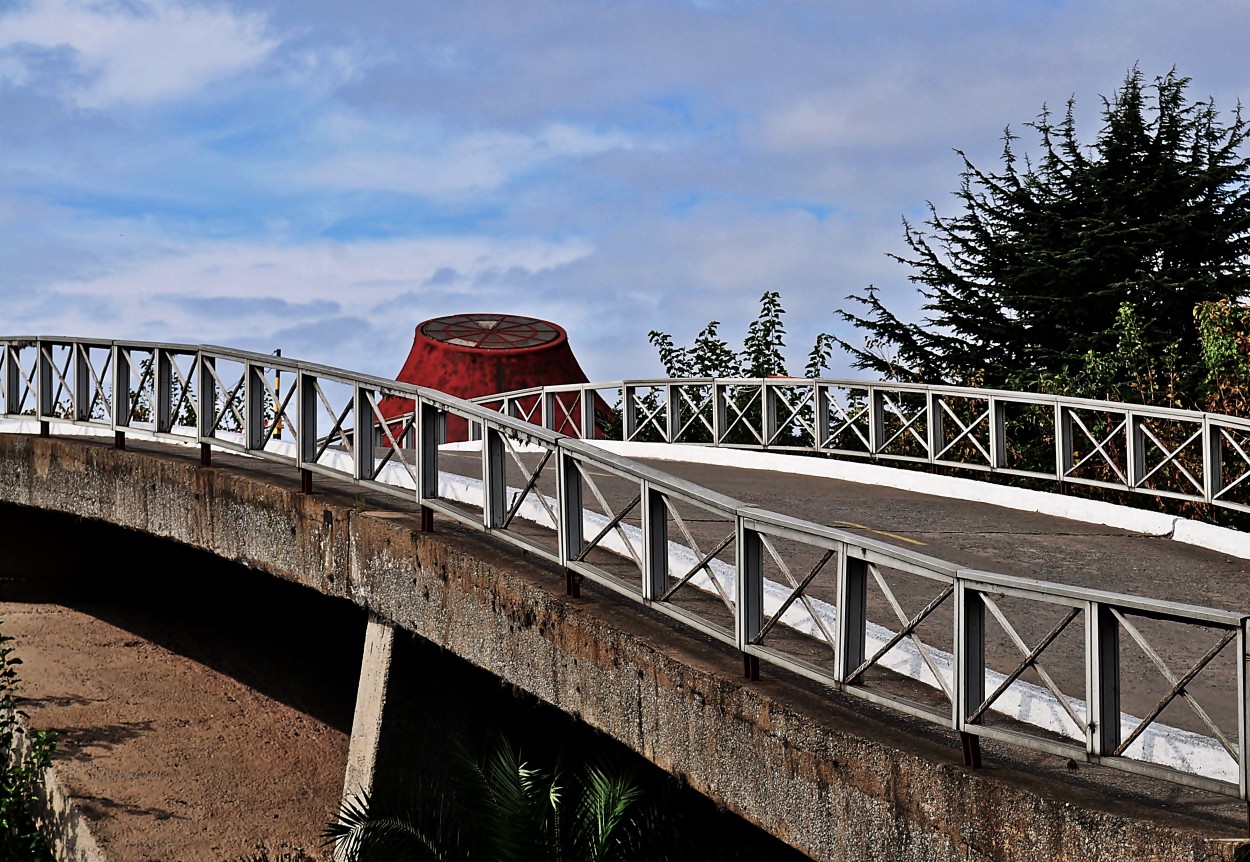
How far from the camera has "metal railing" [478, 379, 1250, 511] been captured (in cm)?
1320

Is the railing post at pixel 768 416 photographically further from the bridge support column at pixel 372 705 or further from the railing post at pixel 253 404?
the bridge support column at pixel 372 705

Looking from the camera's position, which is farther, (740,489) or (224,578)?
(224,578)

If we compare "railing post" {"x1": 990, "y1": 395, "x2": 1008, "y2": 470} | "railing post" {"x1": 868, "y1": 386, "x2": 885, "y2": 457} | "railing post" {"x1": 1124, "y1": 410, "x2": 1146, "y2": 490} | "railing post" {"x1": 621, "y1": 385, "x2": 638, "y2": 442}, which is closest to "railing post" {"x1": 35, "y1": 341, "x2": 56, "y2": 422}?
"railing post" {"x1": 621, "y1": 385, "x2": 638, "y2": 442}

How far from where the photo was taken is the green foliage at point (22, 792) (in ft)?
39.6

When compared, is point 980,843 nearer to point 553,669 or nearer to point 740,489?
point 553,669

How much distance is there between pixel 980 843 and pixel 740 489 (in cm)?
844

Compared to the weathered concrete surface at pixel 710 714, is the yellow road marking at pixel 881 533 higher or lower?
higher

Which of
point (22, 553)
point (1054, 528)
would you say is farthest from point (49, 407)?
point (1054, 528)

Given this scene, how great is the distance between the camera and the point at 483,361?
89.5 ft

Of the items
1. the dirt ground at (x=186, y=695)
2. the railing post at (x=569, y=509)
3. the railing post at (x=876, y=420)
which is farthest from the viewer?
the railing post at (x=876, y=420)

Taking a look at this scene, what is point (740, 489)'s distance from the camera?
14.4m

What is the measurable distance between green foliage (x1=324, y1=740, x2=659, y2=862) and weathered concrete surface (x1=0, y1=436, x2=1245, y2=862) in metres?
0.77

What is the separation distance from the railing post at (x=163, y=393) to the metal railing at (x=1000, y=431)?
152 inches

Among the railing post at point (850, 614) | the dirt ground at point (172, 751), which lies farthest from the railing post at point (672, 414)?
the railing post at point (850, 614)
